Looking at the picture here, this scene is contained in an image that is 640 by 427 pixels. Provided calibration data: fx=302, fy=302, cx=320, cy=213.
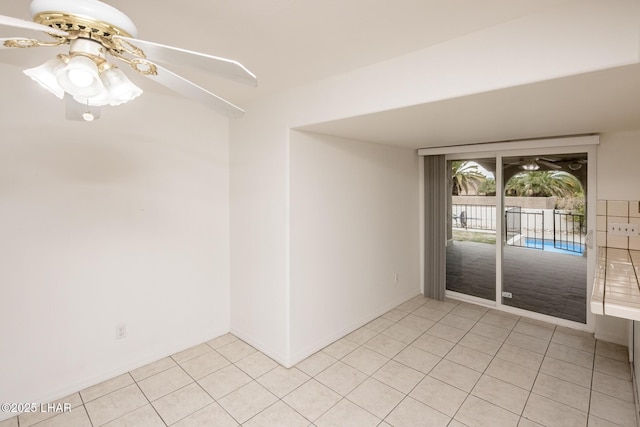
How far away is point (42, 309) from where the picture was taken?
7.33ft

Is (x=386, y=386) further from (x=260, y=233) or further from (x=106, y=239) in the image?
(x=106, y=239)

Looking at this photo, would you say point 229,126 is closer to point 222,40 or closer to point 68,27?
point 222,40

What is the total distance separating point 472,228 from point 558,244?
38.0 inches

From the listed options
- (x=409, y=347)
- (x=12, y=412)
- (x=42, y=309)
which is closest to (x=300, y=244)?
(x=409, y=347)

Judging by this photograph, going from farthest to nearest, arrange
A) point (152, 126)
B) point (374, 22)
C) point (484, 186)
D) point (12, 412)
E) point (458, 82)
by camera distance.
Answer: point (484, 186) → point (152, 126) → point (12, 412) → point (458, 82) → point (374, 22)

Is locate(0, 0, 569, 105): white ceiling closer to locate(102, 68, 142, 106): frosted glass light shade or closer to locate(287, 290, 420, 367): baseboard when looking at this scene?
locate(102, 68, 142, 106): frosted glass light shade

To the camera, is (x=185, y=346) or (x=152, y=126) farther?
(x=185, y=346)

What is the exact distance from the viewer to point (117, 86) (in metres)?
1.10

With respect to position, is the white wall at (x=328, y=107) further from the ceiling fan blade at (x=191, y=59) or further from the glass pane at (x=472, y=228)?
the ceiling fan blade at (x=191, y=59)

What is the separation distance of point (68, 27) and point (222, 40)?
3.22ft

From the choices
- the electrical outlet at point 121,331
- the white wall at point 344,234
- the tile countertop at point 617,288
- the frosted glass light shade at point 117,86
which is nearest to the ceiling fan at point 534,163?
the white wall at point 344,234

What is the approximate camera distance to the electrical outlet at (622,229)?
9.19ft

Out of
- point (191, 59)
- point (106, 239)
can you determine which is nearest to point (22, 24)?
point (191, 59)

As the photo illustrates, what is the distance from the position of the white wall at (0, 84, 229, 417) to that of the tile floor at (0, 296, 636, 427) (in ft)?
0.89
